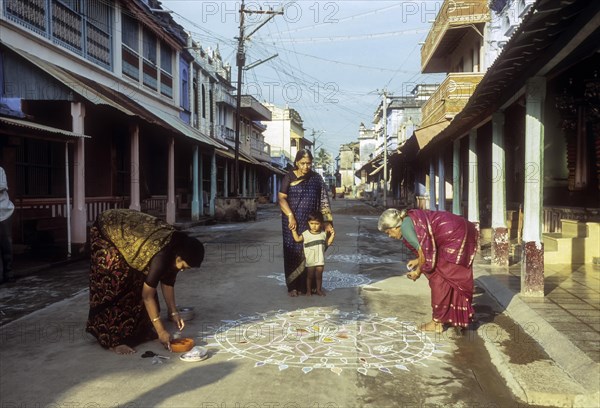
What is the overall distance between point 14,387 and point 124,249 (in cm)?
126

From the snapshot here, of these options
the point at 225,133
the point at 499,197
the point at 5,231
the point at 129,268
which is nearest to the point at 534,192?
the point at 499,197

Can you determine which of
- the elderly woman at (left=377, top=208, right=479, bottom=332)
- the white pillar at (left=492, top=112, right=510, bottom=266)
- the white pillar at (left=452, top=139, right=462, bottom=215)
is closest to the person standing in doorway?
the elderly woman at (left=377, top=208, right=479, bottom=332)

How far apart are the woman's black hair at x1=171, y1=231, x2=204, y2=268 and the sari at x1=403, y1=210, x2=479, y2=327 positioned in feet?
7.02

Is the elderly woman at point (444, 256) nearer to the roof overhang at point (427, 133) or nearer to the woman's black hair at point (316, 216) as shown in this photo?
the woman's black hair at point (316, 216)

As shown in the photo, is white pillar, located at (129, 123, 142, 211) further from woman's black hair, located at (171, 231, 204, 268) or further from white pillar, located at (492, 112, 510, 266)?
woman's black hair, located at (171, 231, 204, 268)

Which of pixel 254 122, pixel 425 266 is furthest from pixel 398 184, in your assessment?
pixel 425 266

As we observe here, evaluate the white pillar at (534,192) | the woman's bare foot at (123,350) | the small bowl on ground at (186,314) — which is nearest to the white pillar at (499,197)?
the white pillar at (534,192)

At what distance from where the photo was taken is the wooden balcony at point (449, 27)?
55.1ft

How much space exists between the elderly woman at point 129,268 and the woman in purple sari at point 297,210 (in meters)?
2.50

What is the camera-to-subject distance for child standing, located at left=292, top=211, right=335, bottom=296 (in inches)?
261

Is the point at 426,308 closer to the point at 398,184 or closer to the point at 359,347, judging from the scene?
the point at 359,347

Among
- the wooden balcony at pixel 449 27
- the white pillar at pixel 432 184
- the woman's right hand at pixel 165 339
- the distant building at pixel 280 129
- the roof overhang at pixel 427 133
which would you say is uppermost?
the distant building at pixel 280 129

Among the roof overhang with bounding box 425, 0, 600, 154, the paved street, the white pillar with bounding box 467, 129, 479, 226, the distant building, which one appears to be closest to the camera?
the paved street

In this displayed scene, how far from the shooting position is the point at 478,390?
363cm
